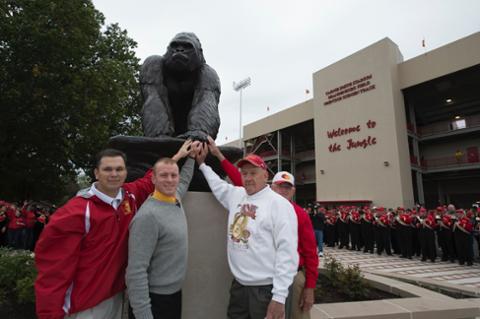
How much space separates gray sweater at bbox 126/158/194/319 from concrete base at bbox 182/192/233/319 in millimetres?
675

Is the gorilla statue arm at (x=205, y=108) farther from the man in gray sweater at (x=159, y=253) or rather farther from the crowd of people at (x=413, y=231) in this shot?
the crowd of people at (x=413, y=231)

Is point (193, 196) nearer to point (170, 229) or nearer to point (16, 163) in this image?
point (170, 229)

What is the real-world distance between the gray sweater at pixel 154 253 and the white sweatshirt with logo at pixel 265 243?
1.40 feet

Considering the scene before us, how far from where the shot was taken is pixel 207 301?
2600 mm

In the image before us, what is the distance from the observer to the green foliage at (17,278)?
371cm

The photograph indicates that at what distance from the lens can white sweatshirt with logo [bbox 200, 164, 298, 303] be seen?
1.98m

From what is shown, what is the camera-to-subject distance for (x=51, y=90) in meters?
11.2

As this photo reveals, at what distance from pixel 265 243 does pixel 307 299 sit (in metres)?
0.71

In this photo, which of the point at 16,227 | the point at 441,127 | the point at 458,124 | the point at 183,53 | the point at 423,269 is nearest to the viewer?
the point at 183,53

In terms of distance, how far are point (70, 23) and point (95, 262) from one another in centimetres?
1267

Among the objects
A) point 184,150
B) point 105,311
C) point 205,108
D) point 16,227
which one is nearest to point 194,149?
point 184,150

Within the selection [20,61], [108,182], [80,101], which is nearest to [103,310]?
[108,182]

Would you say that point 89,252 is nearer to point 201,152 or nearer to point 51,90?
point 201,152

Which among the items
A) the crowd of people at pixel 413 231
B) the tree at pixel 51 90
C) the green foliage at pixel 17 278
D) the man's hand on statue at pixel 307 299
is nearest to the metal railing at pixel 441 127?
the crowd of people at pixel 413 231
